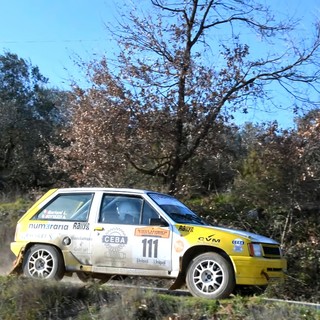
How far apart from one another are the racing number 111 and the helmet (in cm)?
51

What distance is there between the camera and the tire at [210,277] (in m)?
8.06

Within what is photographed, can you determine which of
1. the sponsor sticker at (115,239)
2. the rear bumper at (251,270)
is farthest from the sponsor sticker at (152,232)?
the rear bumper at (251,270)

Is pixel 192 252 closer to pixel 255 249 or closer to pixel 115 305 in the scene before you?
pixel 255 249

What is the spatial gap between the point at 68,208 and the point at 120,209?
97 centimetres

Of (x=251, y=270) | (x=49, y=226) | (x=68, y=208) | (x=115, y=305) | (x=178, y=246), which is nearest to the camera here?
(x=115, y=305)

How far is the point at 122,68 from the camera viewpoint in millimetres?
15242

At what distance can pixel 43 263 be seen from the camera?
9.23 meters

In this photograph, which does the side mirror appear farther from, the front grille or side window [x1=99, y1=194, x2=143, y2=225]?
the front grille

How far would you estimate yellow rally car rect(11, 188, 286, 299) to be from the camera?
27.0 ft

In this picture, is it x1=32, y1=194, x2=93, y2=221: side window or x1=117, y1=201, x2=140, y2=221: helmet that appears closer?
x1=117, y1=201, x2=140, y2=221: helmet

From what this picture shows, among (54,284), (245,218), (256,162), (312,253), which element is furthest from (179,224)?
(256,162)

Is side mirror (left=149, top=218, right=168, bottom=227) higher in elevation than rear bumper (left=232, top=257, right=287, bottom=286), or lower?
higher

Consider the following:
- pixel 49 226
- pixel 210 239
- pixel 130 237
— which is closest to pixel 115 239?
pixel 130 237

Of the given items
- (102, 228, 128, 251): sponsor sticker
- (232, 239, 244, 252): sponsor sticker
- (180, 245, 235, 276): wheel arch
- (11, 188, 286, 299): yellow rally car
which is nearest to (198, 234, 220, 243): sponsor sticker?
(11, 188, 286, 299): yellow rally car
